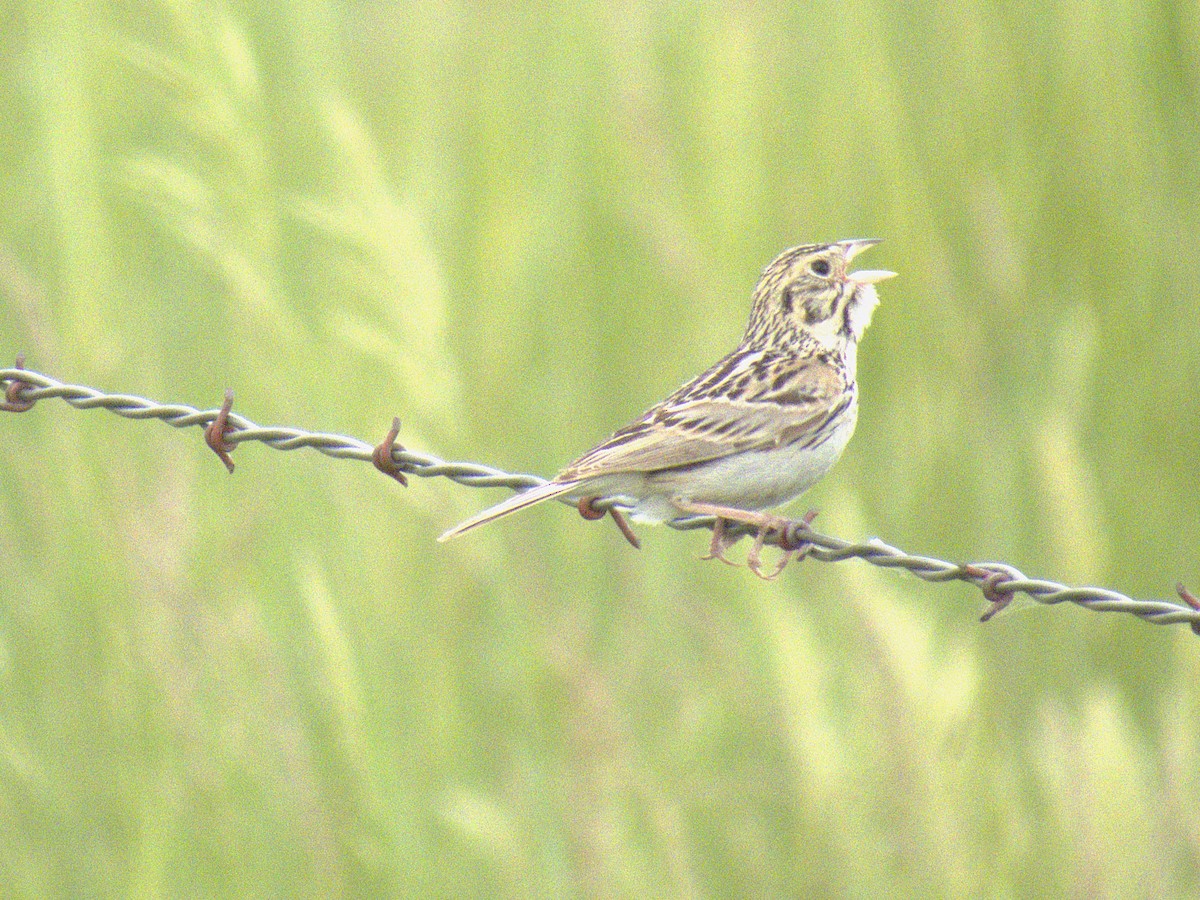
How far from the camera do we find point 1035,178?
5605mm

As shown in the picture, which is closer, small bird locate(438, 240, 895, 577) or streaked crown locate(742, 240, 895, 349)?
small bird locate(438, 240, 895, 577)

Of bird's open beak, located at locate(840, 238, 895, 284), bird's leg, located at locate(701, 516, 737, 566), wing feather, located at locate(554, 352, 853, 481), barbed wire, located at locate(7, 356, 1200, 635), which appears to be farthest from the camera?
bird's open beak, located at locate(840, 238, 895, 284)

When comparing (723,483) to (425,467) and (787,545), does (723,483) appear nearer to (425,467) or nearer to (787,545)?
(787,545)

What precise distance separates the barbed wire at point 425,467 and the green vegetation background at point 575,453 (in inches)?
17.1

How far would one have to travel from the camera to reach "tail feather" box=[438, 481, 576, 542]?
3963 millimetres

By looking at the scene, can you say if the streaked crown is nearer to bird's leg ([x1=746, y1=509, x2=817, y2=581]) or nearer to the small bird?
the small bird

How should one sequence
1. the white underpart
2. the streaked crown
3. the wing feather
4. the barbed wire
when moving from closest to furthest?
the barbed wire
the wing feather
the white underpart
the streaked crown

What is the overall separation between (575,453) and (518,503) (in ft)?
5.00

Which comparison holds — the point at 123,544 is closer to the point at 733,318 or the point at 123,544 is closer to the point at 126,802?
→ the point at 126,802

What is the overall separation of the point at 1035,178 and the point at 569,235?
152cm

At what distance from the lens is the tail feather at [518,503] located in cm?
396

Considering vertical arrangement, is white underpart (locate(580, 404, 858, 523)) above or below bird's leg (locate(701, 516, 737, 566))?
above

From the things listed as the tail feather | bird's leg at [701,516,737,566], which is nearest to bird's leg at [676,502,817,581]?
bird's leg at [701,516,737,566]

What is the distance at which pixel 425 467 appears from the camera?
3814 millimetres
